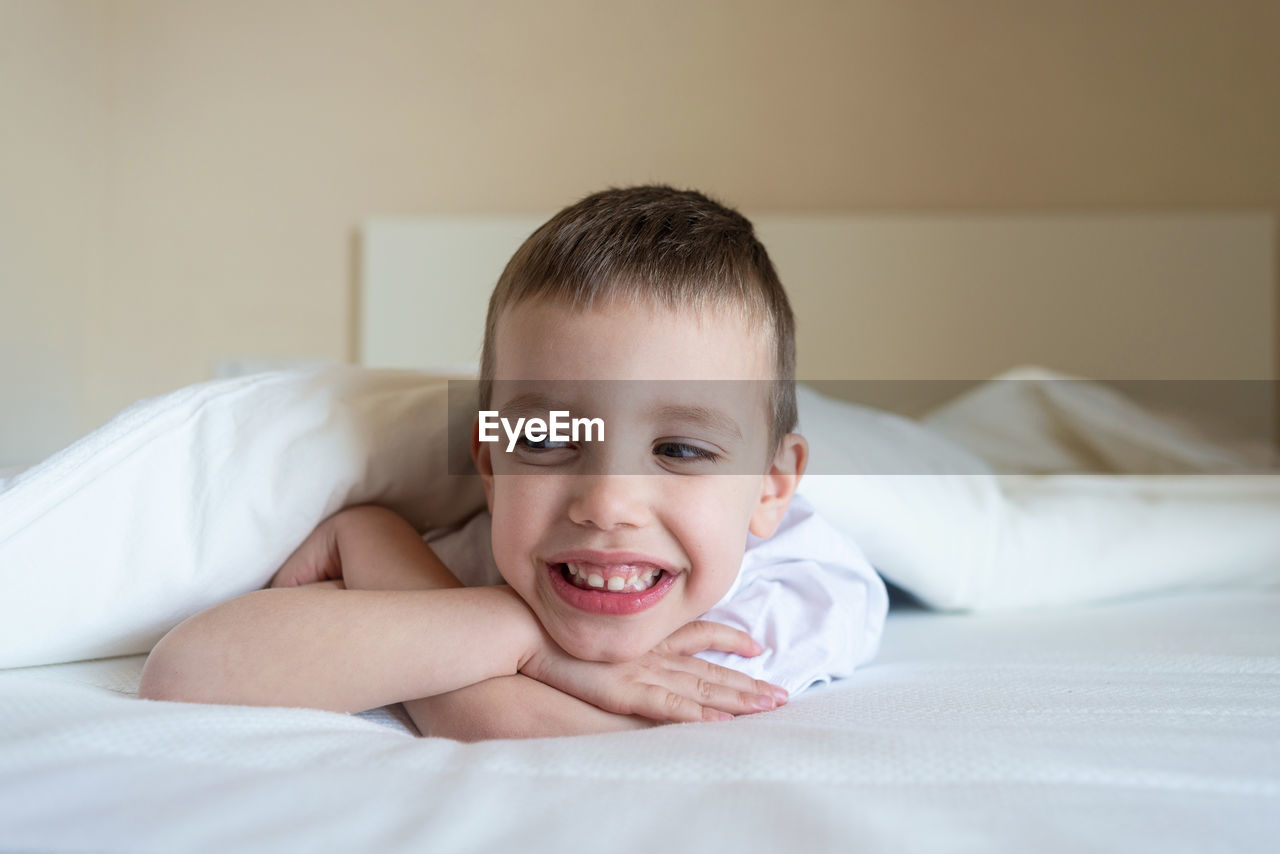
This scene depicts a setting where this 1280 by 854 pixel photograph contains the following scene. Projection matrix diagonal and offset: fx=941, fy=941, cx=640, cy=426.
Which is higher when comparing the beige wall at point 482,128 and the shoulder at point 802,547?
the beige wall at point 482,128

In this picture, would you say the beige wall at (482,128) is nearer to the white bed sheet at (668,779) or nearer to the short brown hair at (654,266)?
the short brown hair at (654,266)

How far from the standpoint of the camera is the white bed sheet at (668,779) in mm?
378

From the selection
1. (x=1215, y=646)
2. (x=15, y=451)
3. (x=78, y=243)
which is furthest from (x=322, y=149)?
(x=1215, y=646)

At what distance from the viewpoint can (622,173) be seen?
258 centimetres

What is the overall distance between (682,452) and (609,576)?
4.0 inches

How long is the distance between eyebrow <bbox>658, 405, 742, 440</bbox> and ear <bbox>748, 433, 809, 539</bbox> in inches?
3.8

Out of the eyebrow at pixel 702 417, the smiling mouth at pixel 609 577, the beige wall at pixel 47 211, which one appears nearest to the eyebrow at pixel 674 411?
the eyebrow at pixel 702 417

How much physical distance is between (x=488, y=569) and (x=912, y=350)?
184cm

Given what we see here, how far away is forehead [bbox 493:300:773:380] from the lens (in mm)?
636

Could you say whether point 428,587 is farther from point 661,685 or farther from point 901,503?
Result: point 901,503

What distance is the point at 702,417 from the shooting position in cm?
65

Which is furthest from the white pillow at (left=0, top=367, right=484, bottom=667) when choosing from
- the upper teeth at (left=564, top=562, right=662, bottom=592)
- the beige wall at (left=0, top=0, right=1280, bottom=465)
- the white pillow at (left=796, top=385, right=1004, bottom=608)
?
the beige wall at (left=0, top=0, right=1280, bottom=465)

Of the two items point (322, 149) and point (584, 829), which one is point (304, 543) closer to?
point (584, 829)

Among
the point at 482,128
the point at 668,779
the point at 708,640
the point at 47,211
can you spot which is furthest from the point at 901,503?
the point at 47,211
